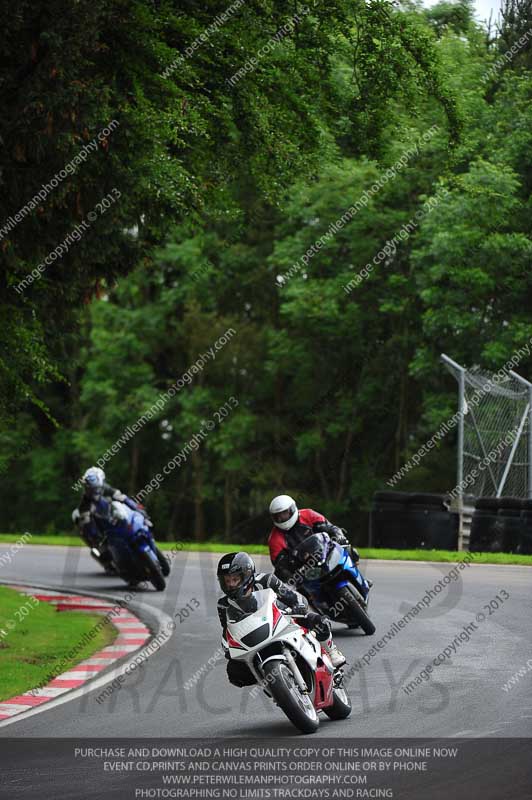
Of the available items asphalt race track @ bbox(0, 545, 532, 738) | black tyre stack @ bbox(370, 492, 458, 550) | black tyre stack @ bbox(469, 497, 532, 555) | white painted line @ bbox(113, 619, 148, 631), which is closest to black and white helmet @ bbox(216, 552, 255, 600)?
asphalt race track @ bbox(0, 545, 532, 738)

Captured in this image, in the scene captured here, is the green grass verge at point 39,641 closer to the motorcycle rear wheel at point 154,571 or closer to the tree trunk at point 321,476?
the motorcycle rear wheel at point 154,571

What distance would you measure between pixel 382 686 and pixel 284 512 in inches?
95.7

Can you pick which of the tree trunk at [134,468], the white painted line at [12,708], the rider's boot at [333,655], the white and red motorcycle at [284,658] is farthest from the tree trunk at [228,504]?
the white and red motorcycle at [284,658]

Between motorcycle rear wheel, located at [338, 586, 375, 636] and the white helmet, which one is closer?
the white helmet

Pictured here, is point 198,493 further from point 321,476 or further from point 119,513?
point 119,513

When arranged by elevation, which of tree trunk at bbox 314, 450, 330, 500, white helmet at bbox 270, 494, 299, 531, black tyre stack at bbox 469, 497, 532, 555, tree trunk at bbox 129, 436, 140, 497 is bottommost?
tree trunk at bbox 129, 436, 140, 497

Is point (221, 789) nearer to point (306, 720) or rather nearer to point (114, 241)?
point (306, 720)

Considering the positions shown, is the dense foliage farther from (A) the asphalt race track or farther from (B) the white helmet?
(A) the asphalt race track

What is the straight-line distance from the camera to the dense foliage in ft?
42.4

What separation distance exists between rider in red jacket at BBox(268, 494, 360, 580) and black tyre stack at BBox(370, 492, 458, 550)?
41.0 feet

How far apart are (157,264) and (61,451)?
10.5 meters

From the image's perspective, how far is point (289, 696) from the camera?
8352 mm

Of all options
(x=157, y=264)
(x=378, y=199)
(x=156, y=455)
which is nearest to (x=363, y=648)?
(x=378, y=199)

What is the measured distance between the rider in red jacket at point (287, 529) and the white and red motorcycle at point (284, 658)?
3.53 meters
